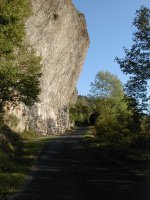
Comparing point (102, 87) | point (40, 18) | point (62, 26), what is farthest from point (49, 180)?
point (102, 87)

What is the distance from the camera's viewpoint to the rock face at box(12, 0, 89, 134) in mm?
65312

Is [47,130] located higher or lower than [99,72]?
lower

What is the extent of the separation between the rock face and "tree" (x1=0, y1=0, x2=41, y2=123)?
28380 mm

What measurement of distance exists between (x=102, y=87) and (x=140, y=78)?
62904 mm

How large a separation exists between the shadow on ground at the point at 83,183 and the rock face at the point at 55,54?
31.5 meters

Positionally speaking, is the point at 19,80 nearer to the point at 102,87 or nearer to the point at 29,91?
the point at 29,91

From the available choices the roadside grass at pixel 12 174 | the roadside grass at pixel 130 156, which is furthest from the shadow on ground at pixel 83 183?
the roadside grass at pixel 130 156

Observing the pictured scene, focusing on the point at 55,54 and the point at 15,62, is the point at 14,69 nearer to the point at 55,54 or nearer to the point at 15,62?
the point at 15,62

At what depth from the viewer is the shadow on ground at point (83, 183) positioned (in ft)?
52.1

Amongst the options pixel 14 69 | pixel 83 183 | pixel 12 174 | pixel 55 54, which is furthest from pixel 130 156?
pixel 55 54

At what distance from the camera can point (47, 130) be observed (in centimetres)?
7294

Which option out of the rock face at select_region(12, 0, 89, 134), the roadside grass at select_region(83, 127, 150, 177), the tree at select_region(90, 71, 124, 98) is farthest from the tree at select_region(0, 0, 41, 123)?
the tree at select_region(90, 71, 124, 98)

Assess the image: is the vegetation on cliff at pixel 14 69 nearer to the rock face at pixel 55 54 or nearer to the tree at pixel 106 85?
the rock face at pixel 55 54

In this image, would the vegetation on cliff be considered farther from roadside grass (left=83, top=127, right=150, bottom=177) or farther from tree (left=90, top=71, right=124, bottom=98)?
tree (left=90, top=71, right=124, bottom=98)
